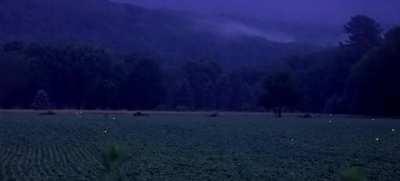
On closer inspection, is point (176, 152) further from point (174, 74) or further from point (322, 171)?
point (174, 74)

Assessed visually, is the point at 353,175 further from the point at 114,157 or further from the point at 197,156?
the point at 197,156

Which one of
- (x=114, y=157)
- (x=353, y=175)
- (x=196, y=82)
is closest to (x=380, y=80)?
(x=196, y=82)

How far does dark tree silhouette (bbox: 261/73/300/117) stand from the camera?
102438 mm

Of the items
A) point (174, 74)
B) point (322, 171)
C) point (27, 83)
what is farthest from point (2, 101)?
point (322, 171)

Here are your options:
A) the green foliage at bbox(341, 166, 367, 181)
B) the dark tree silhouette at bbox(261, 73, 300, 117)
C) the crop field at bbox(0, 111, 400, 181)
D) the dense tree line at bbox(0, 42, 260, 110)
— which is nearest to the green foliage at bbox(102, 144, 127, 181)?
the green foliage at bbox(341, 166, 367, 181)

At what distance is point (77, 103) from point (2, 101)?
12718 millimetres

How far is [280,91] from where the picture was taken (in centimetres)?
10262

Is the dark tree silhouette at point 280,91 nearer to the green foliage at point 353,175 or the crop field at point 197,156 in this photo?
the crop field at point 197,156

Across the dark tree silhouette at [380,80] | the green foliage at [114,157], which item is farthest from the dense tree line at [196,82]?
the green foliage at [114,157]

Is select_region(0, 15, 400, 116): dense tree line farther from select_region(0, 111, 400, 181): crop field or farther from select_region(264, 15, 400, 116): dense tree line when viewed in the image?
select_region(0, 111, 400, 181): crop field

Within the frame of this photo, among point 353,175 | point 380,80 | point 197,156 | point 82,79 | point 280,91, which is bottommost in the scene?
point 197,156

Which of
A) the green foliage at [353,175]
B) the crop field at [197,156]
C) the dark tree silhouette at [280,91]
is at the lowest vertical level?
the crop field at [197,156]

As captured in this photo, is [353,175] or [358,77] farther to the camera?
[358,77]

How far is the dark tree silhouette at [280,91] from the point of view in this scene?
10244 centimetres
